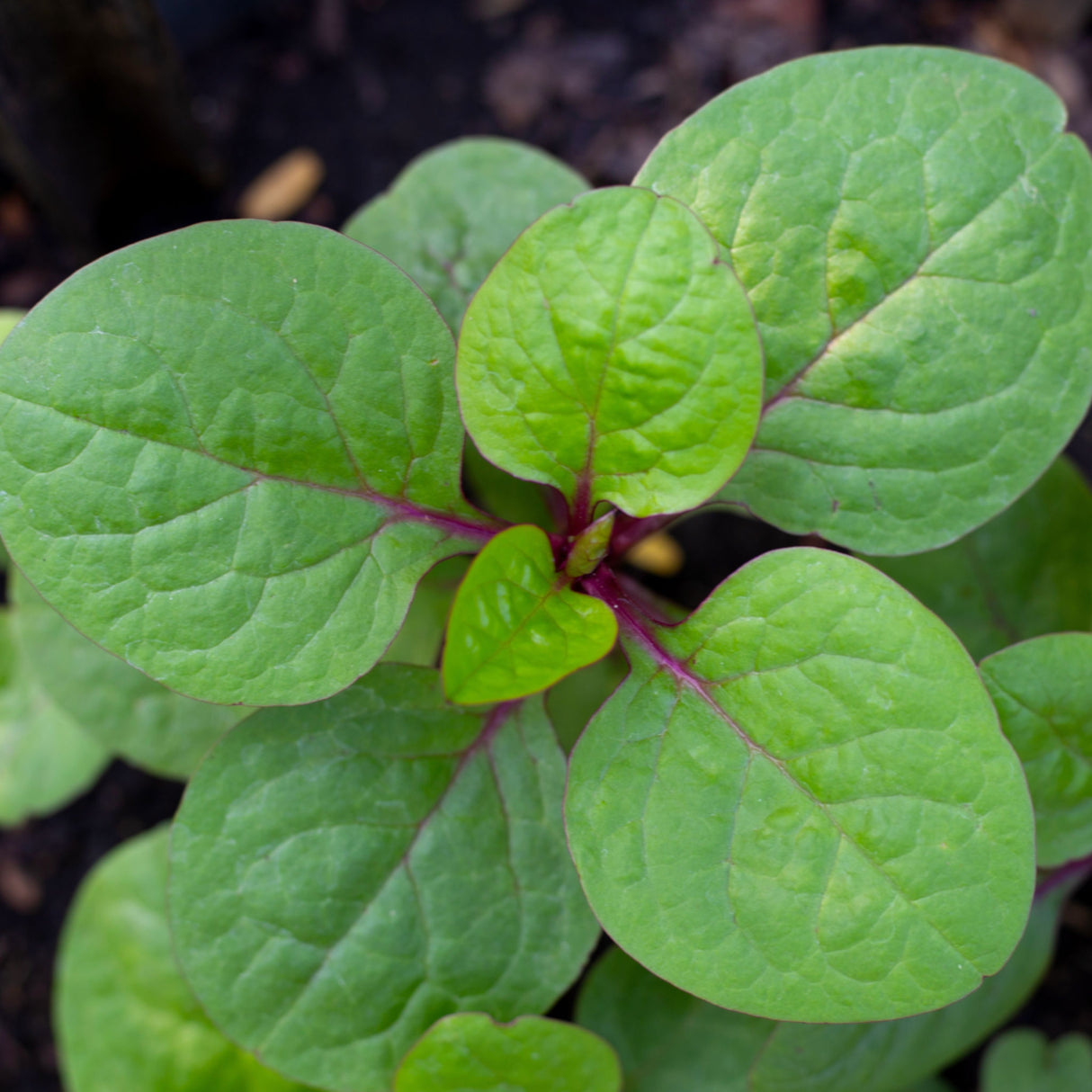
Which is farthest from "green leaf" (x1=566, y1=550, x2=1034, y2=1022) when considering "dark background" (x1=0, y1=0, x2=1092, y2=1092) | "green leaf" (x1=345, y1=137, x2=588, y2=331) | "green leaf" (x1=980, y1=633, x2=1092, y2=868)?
"dark background" (x1=0, y1=0, x2=1092, y2=1092)

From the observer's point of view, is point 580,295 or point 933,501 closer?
point 580,295

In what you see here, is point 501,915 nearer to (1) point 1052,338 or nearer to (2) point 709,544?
(1) point 1052,338

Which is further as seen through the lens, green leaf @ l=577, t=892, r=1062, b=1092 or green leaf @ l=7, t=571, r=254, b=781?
green leaf @ l=7, t=571, r=254, b=781

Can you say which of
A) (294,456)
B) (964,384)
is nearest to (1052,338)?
(964,384)

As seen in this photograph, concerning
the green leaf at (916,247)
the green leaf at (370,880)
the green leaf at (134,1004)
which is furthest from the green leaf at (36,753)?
the green leaf at (916,247)

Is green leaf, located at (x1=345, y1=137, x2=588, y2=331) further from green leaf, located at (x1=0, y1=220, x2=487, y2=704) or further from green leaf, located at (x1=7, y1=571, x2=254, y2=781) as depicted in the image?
green leaf, located at (x1=7, y1=571, x2=254, y2=781)

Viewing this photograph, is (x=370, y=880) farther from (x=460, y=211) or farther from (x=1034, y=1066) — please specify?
(x=1034, y=1066)

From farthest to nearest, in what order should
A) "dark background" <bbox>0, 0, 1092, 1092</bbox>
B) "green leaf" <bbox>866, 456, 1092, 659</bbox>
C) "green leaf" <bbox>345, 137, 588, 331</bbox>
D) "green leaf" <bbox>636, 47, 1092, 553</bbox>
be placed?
1. "dark background" <bbox>0, 0, 1092, 1092</bbox>
2. "green leaf" <bbox>866, 456, 1092, 659</bbox>
3. "green leaf" <bbox>345, 137, 588, 331</bbox>
4. "green leaf" <bbox>636, 47, 1092, 553</bbox>
